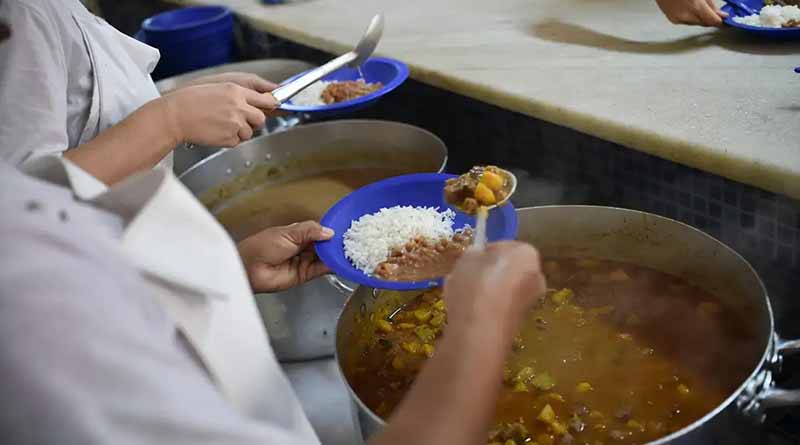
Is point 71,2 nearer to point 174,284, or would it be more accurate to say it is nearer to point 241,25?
point 174,284

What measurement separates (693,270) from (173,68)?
63.9 inches

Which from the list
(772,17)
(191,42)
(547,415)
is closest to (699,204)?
(772,17)

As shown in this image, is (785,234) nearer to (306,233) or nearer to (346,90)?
(306,233)

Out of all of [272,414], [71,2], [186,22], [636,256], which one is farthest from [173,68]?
[272,414]

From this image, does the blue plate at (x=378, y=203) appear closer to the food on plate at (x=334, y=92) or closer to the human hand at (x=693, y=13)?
the food on plate at (x=334, y=92)

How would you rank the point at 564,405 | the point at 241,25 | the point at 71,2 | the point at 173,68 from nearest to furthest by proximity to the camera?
the point at 564,405 → the point at 71,2 → the point at 173,68 → the point at 241,25

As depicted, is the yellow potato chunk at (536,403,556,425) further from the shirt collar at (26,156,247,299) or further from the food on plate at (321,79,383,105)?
the food on plate at (321,79,383,105)

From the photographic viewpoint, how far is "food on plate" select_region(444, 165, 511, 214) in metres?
1.00

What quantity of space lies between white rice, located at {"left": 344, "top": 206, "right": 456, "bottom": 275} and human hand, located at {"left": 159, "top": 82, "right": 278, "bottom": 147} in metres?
0.27

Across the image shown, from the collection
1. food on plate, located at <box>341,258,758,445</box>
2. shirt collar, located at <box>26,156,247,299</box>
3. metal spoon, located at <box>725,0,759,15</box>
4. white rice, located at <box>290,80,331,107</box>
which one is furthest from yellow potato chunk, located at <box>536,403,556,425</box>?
metal spoon, located at <box>725,0,759,15</box>

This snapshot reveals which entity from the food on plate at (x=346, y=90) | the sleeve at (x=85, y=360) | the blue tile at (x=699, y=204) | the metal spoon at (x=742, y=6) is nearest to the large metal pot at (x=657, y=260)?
the blue tile at (x=699, y=204)

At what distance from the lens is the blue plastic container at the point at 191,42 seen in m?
2.05

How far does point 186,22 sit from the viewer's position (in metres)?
2.32

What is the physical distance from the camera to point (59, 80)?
106cm
